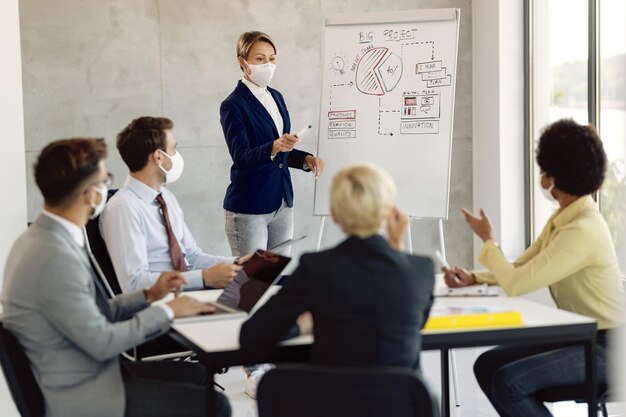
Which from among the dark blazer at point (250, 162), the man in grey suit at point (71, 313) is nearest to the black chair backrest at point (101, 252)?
the man in grey suit at point (71, 313)

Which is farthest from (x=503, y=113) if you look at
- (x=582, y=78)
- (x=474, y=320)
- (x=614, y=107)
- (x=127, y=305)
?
(x=127, y=305)

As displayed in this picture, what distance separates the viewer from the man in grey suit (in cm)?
225

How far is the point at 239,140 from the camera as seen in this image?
4.48 metres

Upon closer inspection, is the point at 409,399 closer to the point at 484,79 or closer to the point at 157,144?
the point at 157,144

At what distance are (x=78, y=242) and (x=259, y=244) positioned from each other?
2173 mm

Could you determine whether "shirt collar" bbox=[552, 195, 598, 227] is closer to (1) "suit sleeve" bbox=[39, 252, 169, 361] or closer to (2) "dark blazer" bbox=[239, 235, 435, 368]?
(2) "dark blazer" bbox=[239, 235, 435, 368]

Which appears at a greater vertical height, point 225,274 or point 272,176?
point 272,176

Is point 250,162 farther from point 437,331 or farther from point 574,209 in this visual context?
point 437,331

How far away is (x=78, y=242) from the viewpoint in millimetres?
2404

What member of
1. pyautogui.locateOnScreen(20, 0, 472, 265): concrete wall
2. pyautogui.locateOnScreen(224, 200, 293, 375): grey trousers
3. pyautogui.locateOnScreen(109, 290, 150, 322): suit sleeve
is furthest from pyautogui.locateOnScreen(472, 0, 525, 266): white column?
pyautogui.locateOnScreen(109, 290, 150, 322): suit sleeve

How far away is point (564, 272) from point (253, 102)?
7.19 ft

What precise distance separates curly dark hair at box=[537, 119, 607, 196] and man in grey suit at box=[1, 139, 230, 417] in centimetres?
143

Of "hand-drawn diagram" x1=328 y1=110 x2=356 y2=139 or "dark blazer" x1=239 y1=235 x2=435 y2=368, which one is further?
"hand-drawn diagram" x1=328 y1=110 x2=356 y2=139

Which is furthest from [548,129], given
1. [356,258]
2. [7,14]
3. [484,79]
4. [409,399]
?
[484,79]
